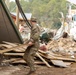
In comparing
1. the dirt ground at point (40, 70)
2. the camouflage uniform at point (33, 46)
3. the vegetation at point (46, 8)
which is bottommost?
the vegetation at point (46, 8)

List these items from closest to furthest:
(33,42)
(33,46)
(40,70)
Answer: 1. (33,42)
2. (33,46)
3. (40,70)

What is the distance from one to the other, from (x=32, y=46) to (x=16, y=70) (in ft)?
6.06

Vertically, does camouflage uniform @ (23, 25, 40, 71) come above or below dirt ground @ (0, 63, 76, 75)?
→ above

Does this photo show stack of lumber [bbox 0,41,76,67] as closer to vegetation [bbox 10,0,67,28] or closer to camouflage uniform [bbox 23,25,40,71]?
camouflage uniform [bbox 23,25,40,71]

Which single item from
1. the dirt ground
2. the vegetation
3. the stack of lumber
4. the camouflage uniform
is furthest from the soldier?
the vegetation

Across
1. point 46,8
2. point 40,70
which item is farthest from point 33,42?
point 46,8

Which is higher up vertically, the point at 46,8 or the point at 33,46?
the point at 33,46

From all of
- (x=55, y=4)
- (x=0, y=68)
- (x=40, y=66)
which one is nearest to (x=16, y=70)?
(x=0, y=68)

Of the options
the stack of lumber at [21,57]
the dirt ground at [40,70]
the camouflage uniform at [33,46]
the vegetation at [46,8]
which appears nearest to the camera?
the camouflage uniform at [33,46]

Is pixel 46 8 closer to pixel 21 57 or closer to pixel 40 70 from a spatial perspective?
pixel 21 57

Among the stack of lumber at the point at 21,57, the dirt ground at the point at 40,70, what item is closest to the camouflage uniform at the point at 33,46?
the dirt ground at the point at 40,70

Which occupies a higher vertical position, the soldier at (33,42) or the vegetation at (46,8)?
the soldier at (33,42)

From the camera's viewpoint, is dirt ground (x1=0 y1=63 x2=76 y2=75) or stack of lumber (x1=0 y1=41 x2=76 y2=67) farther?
stack of lumber (x1=0 y1=41 x2=76 y2=67)

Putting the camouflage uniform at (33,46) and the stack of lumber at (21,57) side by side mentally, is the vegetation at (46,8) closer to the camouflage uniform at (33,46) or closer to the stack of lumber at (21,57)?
the stack of lumber at (21,57)
